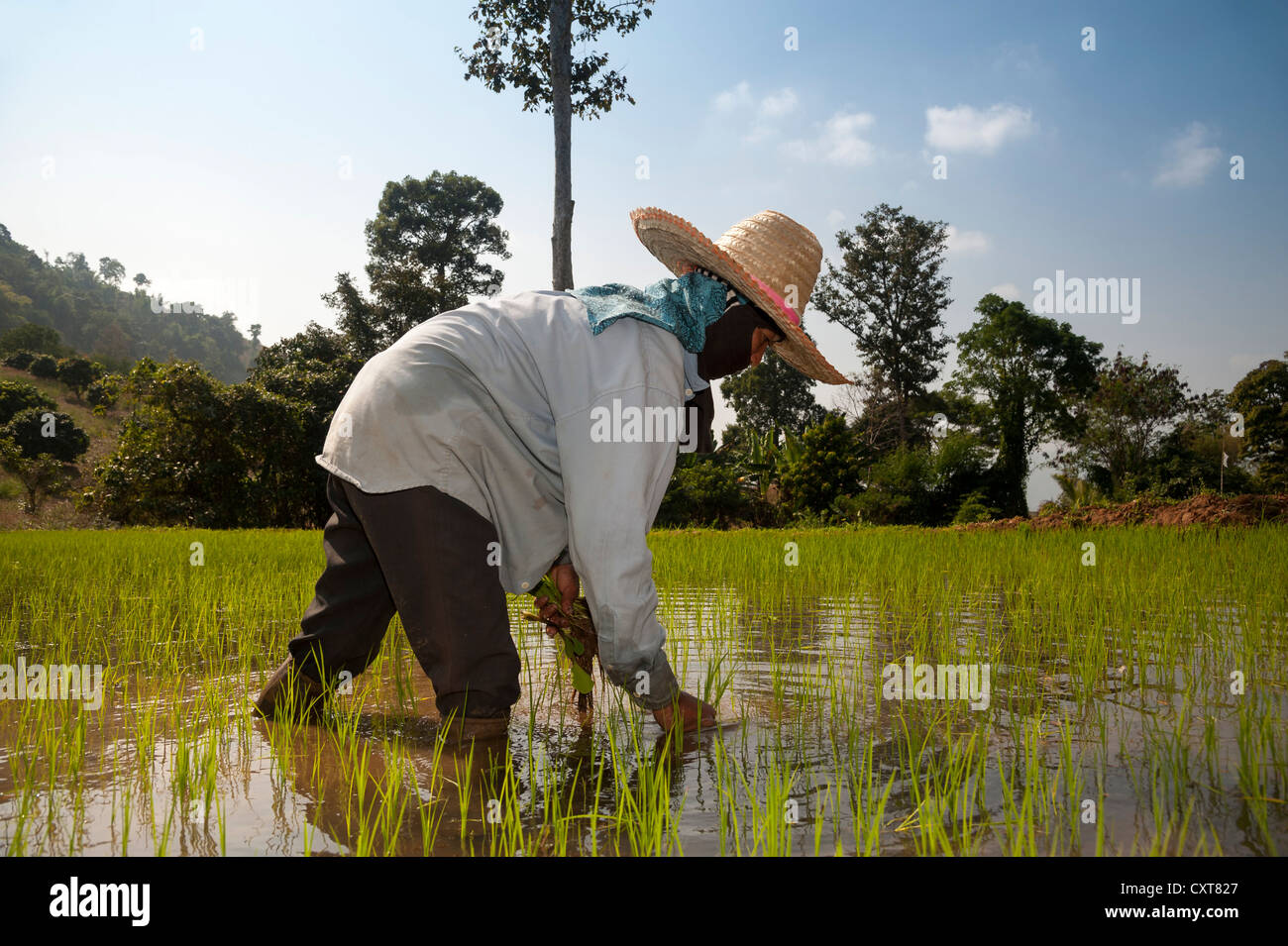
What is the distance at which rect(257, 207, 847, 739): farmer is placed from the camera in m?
1.95

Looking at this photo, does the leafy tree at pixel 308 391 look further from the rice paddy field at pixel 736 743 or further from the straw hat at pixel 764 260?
the straw hat at pixel 764 260

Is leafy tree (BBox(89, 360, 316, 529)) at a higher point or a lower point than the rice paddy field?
higher

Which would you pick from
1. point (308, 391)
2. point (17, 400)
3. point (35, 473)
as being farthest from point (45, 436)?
point (308, 391)

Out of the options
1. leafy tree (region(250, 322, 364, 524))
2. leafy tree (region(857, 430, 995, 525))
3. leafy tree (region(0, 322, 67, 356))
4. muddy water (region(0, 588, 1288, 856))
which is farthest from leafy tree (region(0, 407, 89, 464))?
muddy water (region(0, 588, 1288, 856))

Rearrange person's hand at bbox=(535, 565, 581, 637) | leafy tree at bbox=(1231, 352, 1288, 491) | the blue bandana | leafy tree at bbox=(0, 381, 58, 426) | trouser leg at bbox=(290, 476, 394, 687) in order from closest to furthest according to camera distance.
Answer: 1. the blue bandana
2. trouser leg at bbox=(290, 476, 394, 687)
3. person's hand at bbox=(535, 565, 581, 637)
4. leafy tree at bbox=(1231, 352, 1288, 491)
5. leafy tree at bbox=(0, 381, 58, 426)

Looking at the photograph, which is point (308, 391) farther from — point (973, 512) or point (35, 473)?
point (973, 512)

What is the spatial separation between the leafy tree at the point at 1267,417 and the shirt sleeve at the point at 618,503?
1700cm

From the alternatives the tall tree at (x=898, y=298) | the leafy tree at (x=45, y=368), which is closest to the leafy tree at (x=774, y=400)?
the tall tree at (x=898, y=298)

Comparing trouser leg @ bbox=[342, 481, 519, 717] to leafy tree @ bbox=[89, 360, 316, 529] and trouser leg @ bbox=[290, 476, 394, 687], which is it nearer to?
trouser leg @ bbox=[290, 476, 394, 687]

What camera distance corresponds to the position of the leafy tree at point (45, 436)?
68.4 ft

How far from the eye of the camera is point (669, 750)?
2234 mm

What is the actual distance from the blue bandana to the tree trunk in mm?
8609

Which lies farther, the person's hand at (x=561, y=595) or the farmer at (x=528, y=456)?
the person's hand at (x=561, y=595)
